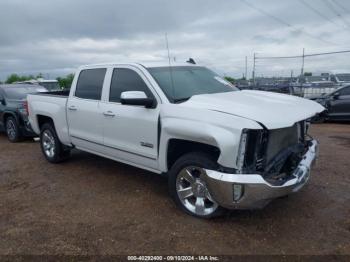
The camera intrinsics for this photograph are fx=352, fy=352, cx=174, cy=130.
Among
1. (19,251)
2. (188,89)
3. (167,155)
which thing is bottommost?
(19,251)

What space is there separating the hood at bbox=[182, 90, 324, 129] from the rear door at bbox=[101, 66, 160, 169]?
679mm

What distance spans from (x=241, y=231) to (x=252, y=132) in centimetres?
113

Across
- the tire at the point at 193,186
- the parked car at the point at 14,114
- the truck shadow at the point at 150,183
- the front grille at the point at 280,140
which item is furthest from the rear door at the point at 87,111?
the parked car at the point at 14,114

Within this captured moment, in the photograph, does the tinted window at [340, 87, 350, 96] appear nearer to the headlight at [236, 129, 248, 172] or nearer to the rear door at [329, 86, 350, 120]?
the rear door at [329, 86, 350, 120]

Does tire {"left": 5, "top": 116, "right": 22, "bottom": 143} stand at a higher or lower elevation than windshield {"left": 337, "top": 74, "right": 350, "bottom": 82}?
lower

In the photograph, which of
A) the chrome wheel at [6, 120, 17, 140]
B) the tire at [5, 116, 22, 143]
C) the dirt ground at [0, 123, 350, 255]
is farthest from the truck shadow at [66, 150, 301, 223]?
the chrome wheel at [6, 120, 17, 140]

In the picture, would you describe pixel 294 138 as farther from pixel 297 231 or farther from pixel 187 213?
pixel 187 213

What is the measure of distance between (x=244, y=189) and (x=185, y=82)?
189 centimetres

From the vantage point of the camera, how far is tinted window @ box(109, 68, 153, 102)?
4.81 metres

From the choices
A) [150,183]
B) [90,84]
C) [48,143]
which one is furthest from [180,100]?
[48,143]

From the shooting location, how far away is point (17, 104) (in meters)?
9.61

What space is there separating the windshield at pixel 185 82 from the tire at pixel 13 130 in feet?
20.0

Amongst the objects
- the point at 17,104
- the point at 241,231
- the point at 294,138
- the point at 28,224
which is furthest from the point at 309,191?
the point at 17,104

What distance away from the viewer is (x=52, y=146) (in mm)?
6965
